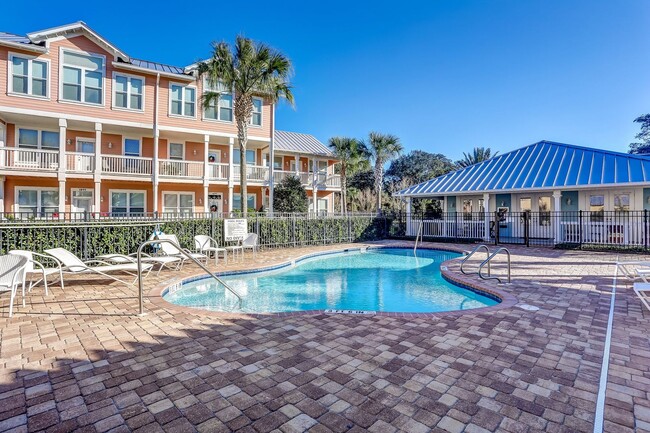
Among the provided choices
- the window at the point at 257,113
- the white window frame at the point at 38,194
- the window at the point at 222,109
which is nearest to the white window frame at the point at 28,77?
the white window frame at the point at 38,194

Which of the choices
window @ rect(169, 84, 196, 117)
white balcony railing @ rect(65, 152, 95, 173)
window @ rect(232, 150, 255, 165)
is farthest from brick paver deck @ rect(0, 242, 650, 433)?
window @ rect(232, 150, 255, 165)

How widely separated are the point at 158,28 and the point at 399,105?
65.2 ft

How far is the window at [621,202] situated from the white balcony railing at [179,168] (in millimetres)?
21976

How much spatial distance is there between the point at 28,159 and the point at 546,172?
26025 millimetres

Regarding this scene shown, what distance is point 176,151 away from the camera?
20.3m

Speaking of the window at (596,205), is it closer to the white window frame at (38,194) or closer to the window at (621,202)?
the window at (621,202)

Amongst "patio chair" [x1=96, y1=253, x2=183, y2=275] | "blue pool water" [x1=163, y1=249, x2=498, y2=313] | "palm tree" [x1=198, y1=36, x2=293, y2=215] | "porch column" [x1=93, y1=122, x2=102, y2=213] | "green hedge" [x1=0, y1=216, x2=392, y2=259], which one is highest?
"palm tree" [x1=198, y1=36, x2=293, y2=215]

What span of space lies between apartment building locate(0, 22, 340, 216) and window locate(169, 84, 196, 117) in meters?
0.06

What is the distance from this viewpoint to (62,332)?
4.29 m

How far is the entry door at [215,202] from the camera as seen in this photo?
69.9 feet

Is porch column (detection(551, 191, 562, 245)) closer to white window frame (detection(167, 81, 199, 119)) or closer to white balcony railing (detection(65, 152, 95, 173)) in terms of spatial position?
white window frame (detection(167, 81, 199, 119))

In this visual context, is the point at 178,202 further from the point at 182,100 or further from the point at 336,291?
the point at 336,291

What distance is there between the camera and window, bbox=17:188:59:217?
16.7 meters

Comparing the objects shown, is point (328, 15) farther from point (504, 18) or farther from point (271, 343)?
point (271, 343)
